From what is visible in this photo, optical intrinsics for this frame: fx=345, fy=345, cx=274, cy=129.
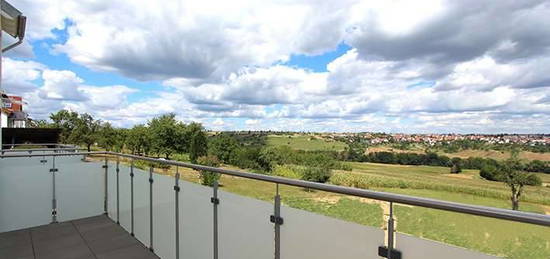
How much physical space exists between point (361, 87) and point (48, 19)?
40571 millimetres

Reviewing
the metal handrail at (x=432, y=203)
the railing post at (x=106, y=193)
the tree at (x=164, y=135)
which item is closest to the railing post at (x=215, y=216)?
the metal handrail at (x=432, y=203)

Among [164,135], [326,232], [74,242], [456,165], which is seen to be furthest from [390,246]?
[456,165]

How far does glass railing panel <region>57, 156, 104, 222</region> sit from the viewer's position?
5.21 m

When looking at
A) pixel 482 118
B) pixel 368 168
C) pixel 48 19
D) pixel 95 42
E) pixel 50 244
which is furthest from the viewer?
pixel 368 168

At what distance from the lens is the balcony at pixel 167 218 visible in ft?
5.00

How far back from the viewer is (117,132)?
41750mm

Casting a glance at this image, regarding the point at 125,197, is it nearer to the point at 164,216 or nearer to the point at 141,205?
the point at 141,205

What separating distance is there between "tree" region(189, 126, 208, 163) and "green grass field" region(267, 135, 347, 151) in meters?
21.0

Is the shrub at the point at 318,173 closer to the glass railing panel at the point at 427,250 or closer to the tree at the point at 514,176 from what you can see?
the tree at the point at 514,176

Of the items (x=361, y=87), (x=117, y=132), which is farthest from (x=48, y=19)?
(x=361, y=87)

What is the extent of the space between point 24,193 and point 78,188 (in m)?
0.68

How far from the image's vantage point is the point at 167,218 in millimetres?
3490

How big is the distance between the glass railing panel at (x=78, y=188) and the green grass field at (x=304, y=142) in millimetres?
60700

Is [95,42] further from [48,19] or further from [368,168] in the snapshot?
[368,168]
